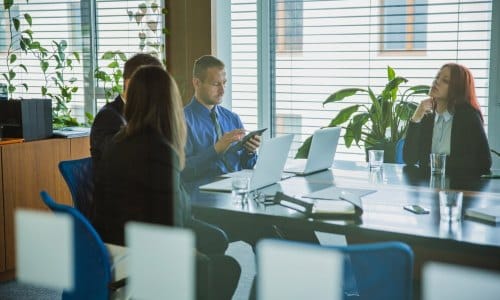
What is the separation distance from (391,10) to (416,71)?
1.39 ft

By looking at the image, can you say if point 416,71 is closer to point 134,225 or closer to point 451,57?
point 451,57

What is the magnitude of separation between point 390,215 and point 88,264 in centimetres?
97

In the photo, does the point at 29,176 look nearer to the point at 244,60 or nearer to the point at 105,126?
the point at 105,126

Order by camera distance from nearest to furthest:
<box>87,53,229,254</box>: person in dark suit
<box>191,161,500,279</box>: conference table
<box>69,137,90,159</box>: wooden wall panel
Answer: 1. <box>191,161,500,279</box>: conference table
2. <box>87,53,229,254</box>: person in dark suit
3. <box>69,137,90,159</box>: wooden wall panel

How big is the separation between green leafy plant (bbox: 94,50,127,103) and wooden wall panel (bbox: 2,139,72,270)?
1.12 m

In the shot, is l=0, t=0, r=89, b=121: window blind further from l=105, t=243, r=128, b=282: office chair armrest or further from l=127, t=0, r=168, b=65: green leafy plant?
l=105, t=243, r=128, b=282: office chair armrest

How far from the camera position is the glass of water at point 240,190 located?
222cm

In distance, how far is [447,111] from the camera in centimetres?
321

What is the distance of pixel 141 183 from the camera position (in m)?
2.07

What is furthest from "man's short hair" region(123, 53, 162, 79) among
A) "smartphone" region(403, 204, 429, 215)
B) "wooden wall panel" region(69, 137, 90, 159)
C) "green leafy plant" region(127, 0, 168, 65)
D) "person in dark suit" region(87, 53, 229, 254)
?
"green leafy plant" region(127, 0, 168, 65)

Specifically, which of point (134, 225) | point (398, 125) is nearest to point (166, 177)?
point (134, 225)

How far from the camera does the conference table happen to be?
1.82 metres

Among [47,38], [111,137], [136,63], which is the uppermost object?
[47,38]

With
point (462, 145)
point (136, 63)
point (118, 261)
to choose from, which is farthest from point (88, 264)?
point (462, 145)
